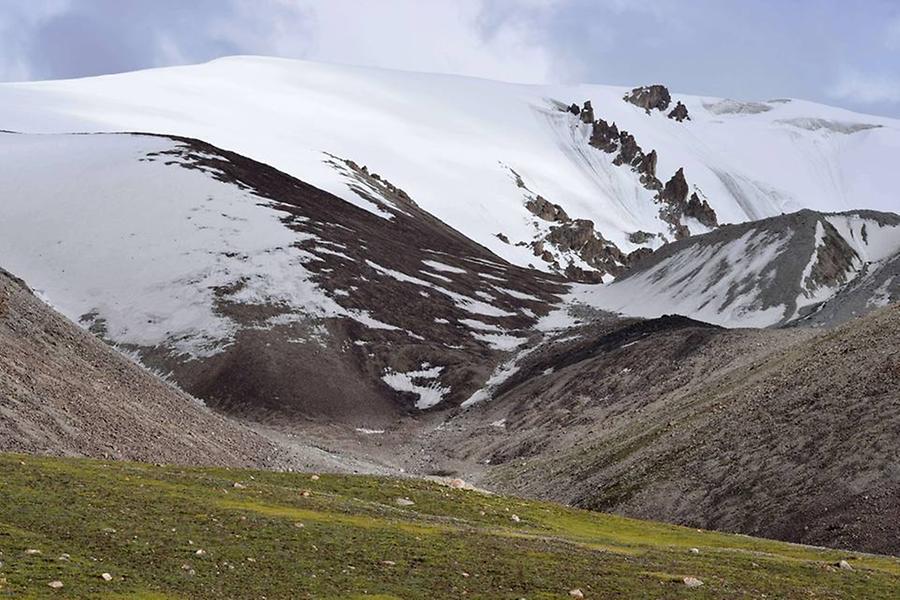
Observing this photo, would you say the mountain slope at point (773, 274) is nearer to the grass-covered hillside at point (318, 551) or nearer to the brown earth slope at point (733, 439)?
the brown earth slope at point (733, 439)

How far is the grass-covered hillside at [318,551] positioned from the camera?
3027 centimetres

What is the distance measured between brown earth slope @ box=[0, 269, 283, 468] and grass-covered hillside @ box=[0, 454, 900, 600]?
12.9 m

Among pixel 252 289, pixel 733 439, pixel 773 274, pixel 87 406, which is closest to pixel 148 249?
pixel 252 289

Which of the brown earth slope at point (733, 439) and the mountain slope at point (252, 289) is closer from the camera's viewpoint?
the brown earth slope at point (733, 439)

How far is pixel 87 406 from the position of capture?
68.7m

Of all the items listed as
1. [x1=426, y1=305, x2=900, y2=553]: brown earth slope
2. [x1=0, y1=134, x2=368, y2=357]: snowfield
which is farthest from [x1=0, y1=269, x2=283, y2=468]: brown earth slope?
[x1=0, y1=134, x2=368, y2=357]: snowfield

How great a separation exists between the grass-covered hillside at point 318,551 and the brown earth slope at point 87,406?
12928 millimetres

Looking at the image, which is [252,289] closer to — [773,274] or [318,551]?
[773,274]

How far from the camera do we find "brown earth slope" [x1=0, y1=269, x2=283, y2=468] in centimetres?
6122

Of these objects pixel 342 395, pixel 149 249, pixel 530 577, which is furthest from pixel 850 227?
pixel 530 577

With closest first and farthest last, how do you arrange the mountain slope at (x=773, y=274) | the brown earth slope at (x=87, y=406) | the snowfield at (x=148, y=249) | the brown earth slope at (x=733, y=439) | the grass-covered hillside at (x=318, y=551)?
the grass-covered hillside at (x=318, y=551) → the brown earth slope at (x=87, y=406) → the brown earth slope at (x=733, y=439) → the snowfield at (x=148, y=249) → the mountain slope at (x=773, y=274)

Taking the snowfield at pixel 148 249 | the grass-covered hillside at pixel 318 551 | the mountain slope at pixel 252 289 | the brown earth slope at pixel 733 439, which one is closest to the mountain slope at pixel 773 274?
the mountain slope at pixel 252 289

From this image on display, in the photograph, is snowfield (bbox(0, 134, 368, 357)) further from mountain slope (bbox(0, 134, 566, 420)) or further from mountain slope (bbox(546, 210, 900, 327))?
mountain slope (bbox(546, 210, 900, 327))

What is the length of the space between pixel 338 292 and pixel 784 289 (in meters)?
62.4
